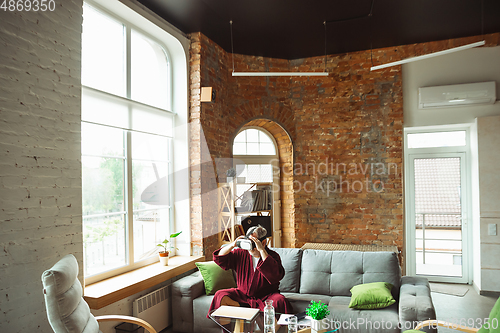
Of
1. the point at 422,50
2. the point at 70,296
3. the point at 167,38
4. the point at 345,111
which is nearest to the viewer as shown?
the point at 70,296

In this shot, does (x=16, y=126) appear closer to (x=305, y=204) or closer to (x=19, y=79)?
(x=19, y=79)

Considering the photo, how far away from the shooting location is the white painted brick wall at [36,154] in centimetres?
248

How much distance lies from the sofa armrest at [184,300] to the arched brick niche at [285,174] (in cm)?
257

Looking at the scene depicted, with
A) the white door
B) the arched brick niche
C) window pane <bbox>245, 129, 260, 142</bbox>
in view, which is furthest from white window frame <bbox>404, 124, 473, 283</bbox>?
window pane <bbox>245, 129, 260, 142</bbox>

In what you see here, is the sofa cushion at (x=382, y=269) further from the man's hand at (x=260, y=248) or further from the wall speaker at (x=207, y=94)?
the wall speaker at (x=207, y=94)

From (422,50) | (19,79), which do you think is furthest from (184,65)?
(422,50)

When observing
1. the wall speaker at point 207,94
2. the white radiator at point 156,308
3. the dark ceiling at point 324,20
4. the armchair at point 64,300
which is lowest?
the white radiator at point 156,308

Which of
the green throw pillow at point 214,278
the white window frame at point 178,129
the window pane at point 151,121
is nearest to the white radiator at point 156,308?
the green throw pillow at point 214,278

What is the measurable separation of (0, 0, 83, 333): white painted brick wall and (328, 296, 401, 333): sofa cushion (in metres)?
2.47

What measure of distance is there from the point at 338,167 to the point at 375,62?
1866mm

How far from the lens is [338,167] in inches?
233

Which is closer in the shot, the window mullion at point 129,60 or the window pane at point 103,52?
the window pane at point 103,52

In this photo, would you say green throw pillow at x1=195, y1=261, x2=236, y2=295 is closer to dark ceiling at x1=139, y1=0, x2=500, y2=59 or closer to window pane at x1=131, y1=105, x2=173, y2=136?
window pane at x1=131, y1=105, x2=173, y2=136

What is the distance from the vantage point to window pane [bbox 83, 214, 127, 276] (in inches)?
134
